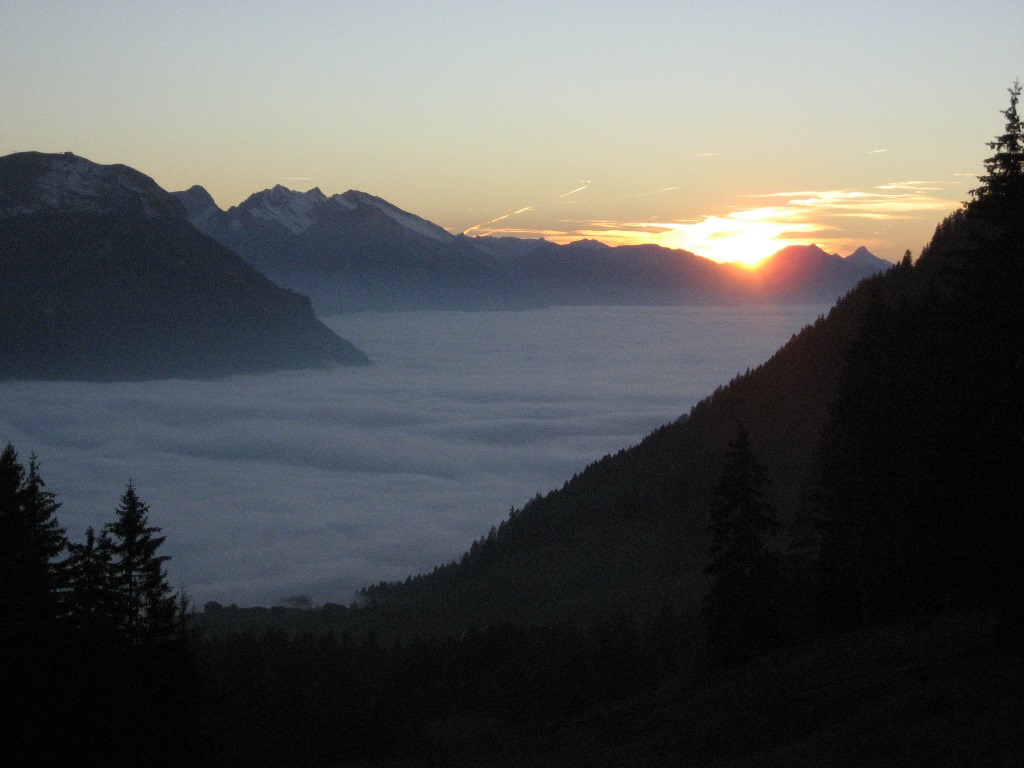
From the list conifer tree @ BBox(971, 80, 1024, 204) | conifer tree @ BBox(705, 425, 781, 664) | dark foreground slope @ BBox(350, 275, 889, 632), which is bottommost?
dark foreground slope @ BBox(350, 275, 889, 632)

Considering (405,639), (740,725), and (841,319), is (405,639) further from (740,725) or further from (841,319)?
(740,725)

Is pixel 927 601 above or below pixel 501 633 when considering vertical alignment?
above

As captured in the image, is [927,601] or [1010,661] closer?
[1010,661]

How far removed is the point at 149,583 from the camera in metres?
26.3

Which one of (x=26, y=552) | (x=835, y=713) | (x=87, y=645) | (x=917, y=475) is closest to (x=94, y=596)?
(x=87, y=645)

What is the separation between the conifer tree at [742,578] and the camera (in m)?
31.6

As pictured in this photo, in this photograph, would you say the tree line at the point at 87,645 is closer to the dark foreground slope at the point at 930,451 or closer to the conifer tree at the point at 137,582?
the conifer tree at the point at 137,582

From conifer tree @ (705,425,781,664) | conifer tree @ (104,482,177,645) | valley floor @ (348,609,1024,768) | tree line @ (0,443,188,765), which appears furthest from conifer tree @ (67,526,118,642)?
conifer tree @ (705,425,781,664)

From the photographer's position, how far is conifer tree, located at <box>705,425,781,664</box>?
104ft

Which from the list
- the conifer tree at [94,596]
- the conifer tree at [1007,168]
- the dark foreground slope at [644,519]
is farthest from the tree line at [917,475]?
the dark foreground slope at [644,519]

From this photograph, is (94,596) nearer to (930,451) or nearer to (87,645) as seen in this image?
(87,645)

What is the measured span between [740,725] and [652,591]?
71.3 m

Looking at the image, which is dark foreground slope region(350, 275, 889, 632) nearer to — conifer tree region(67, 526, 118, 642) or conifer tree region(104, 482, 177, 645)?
conifer tree region(104, 482, 177, 645)

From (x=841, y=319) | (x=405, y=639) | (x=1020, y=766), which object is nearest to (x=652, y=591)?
(x=405, y=639)
